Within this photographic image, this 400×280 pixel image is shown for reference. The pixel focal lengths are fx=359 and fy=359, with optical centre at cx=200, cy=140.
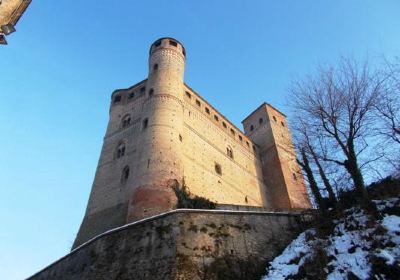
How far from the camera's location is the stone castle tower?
Result: 644 inches

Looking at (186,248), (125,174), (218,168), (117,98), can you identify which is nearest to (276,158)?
(218,168)

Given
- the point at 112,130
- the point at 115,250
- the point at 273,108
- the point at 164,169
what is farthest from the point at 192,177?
the point at 273,108

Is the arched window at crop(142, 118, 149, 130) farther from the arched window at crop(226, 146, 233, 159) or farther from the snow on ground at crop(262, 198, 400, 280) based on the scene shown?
the snow on ground at crop(262, 198, 400, 280)

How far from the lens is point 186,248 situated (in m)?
10.9

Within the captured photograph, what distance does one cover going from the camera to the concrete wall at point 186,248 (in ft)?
34.4

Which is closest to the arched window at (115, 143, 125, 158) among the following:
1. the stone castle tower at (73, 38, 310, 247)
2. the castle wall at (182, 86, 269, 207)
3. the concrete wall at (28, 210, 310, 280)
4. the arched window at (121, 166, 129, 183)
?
the stone castle tower at (73, 38, 310, 247)

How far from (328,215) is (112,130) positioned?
563 inches

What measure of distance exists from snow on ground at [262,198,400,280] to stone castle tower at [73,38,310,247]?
3645 millimetres

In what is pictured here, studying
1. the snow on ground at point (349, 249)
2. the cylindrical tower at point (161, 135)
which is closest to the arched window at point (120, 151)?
the cylindrical tower at point (161, 135)

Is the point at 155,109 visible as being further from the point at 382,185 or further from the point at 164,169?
the point at 382,185

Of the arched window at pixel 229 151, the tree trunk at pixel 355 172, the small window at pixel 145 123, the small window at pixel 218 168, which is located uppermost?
the arched window at pixel 229 151

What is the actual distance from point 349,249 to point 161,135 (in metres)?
11.0

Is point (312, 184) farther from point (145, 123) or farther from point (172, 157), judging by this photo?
point (145, 123)

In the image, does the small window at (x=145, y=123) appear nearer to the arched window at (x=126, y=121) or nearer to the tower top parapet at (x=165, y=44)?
the arched window at (x=126, y=121)
